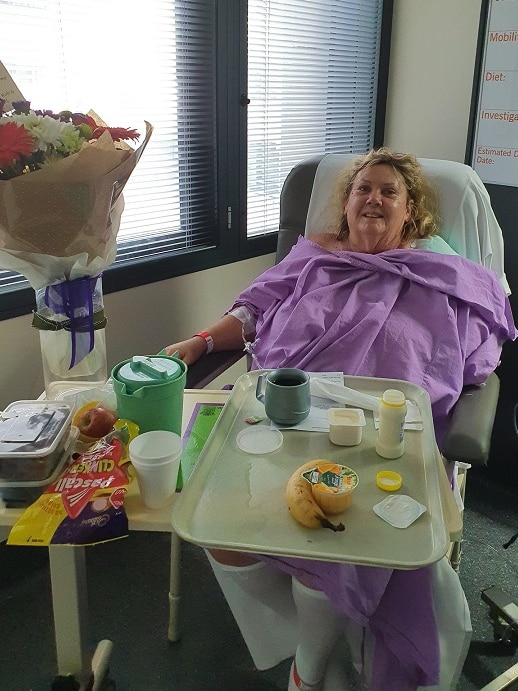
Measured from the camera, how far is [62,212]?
42.8 inches

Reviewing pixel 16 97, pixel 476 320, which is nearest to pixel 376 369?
pixel 476 320

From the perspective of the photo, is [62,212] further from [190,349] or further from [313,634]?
[313,634]

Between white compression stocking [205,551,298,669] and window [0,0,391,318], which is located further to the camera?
window [0,0,391,318]

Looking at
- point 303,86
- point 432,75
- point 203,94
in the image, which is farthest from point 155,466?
point 432,75

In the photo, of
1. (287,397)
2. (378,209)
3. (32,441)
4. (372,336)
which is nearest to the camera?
(32,441)

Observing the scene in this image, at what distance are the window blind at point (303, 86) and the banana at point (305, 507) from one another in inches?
63.1

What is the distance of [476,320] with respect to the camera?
5.23ft

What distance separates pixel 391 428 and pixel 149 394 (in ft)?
1.23

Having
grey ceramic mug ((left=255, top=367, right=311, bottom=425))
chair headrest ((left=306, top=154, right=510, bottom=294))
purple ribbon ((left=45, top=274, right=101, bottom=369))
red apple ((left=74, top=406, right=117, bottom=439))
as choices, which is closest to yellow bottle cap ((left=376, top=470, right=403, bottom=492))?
grey ceramic mug ((left=255, top=367, right=311, bottom=425))

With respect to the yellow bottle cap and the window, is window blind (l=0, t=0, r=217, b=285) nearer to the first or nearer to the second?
the window

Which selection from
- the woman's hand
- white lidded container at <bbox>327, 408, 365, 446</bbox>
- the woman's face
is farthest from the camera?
the woman's face

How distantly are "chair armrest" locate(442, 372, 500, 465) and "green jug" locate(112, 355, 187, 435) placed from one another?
51 centimetres

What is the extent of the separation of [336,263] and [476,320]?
1.28ft

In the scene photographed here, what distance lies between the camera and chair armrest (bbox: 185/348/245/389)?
1470 millimetres
